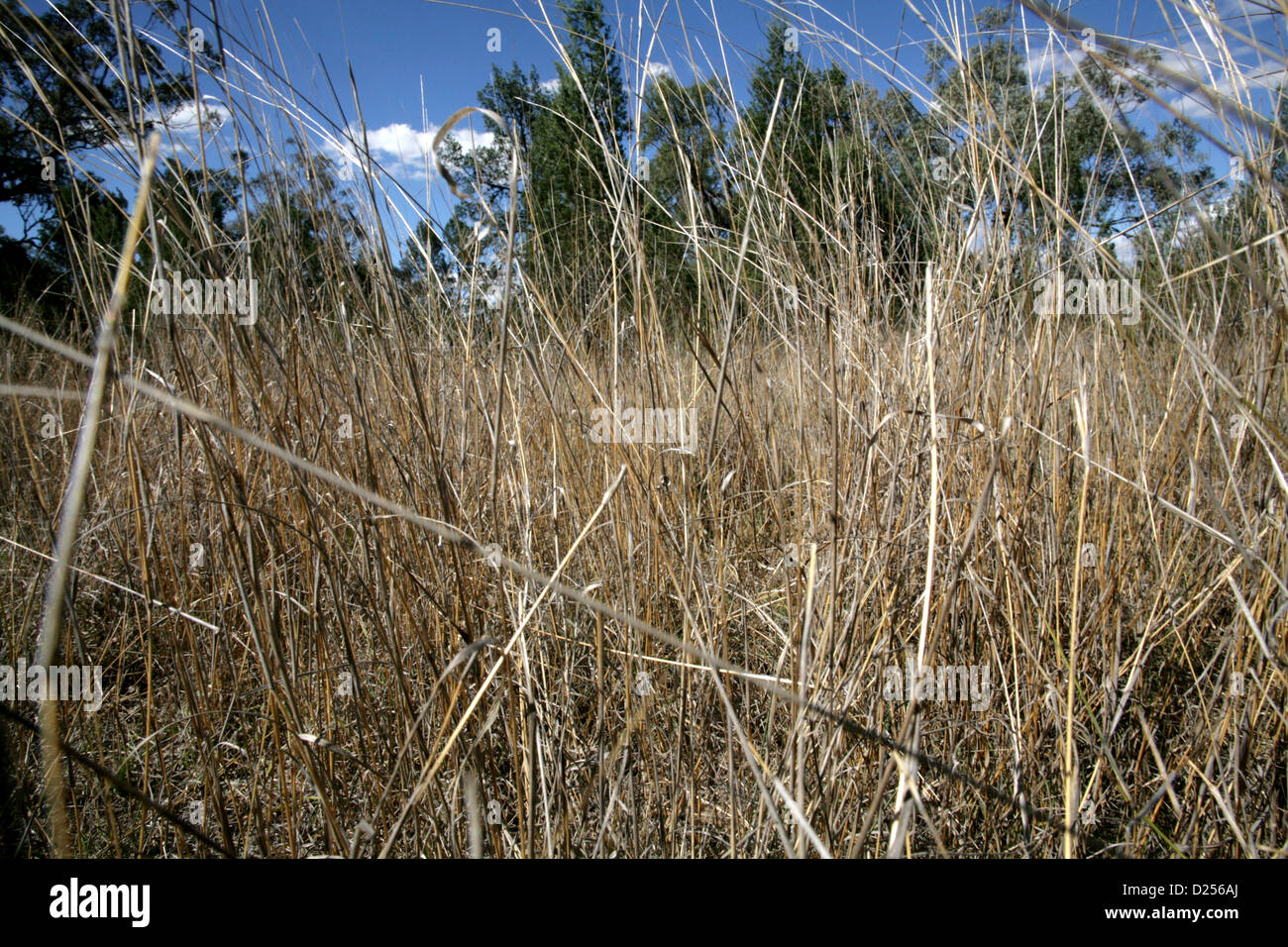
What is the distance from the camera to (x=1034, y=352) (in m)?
1.07

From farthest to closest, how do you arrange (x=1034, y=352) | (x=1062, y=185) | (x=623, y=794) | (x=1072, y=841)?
(x=1062, y=185) < (x=1034, y=352) < (x=623, y=794) < (x=1072, y=841)

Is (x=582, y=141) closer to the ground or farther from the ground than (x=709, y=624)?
farther from the ground

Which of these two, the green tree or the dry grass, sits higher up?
the green tree

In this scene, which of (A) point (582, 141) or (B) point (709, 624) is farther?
(A) point (582, 141)

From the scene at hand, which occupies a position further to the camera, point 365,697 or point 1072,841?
point 365,697

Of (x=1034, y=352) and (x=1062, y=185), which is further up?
(x=1062, y=185)

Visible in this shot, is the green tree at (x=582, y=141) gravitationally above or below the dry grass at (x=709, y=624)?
above

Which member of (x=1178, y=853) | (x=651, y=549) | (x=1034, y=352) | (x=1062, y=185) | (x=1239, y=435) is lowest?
(x=1178, y=853)

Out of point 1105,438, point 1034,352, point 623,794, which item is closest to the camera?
point 623,794

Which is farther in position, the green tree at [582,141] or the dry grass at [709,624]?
the green tree at [582,141]

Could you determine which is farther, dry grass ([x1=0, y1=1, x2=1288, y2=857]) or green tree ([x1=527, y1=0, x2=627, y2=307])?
green tree ([x1=527, y1=0, x2=627, y2=307])

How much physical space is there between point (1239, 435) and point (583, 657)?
1.11 metres
